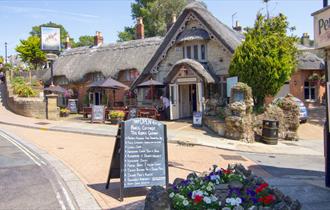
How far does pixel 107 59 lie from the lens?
1250 inches

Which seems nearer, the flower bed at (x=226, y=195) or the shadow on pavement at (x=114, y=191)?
the flower bed at (x=226, y=195)

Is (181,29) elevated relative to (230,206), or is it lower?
elevated

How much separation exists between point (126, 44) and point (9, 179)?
82.4 feet

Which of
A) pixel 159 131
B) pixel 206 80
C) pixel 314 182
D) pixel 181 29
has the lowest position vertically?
pixel 314 182

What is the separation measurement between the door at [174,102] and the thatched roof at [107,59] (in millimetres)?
6495

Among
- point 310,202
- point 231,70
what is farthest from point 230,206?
point 231,70

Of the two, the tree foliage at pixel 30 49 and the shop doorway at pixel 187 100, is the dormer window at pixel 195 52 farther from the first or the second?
the tree foliage at pixel 30 49

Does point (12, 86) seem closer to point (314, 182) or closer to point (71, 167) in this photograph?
point (71, 167)

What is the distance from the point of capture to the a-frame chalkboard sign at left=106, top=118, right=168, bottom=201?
7109 mm

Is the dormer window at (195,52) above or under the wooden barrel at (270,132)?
above

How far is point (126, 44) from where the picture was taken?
32.3 meters

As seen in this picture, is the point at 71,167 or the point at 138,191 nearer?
the point at 138,191

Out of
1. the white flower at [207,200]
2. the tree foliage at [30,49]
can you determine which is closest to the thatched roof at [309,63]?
the white flower at [207,200]

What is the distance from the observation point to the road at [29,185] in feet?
21.9
